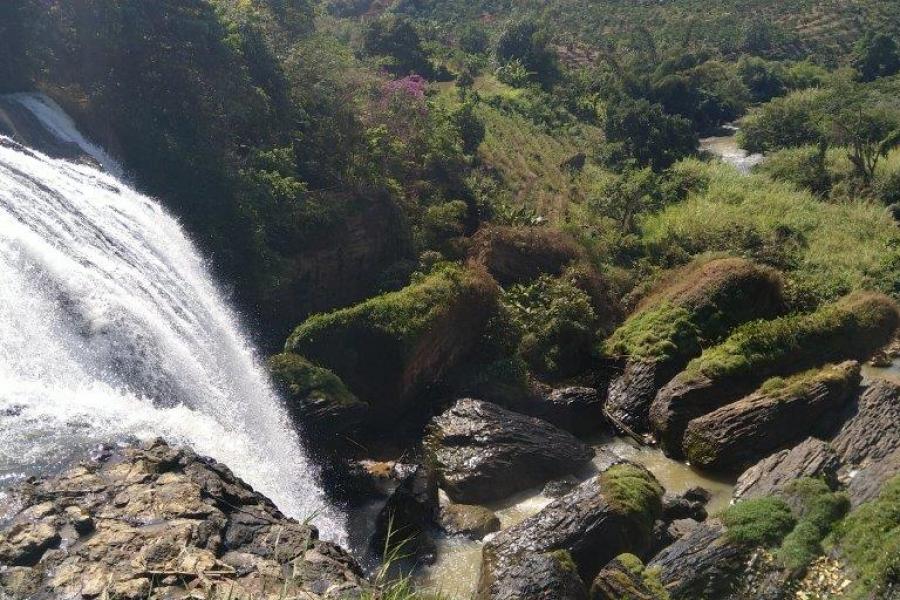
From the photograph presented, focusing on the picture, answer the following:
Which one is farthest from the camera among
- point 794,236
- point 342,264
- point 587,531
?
point 794,236

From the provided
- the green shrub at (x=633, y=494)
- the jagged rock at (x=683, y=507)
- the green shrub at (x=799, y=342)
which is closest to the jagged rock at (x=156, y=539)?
the green shrub at (x=633, y=494)

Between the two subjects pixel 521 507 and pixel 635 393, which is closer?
pixel 521 507

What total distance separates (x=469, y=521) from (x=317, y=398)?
11.0ft

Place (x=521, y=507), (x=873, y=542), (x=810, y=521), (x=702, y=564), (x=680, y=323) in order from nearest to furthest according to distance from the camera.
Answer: (x=873, y=542)
(x=702, y=564)
(x=810, y=521)
(x=521, y=507)
(x=680, y=323)

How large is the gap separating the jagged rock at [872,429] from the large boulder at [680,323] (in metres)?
3.79

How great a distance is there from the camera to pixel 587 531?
11.2 meters

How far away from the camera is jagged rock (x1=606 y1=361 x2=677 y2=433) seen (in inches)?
643

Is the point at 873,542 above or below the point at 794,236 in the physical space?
above

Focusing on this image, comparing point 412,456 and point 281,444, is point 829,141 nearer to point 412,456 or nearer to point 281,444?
point 412,456

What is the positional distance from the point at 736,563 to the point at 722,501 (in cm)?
346

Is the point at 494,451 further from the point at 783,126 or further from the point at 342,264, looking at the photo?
the point at 783,126

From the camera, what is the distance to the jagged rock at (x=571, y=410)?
16.4 m

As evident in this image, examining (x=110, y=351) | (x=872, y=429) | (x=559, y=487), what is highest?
(x=110, y=351)

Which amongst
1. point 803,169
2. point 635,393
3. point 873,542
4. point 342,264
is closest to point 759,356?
point 635,393
